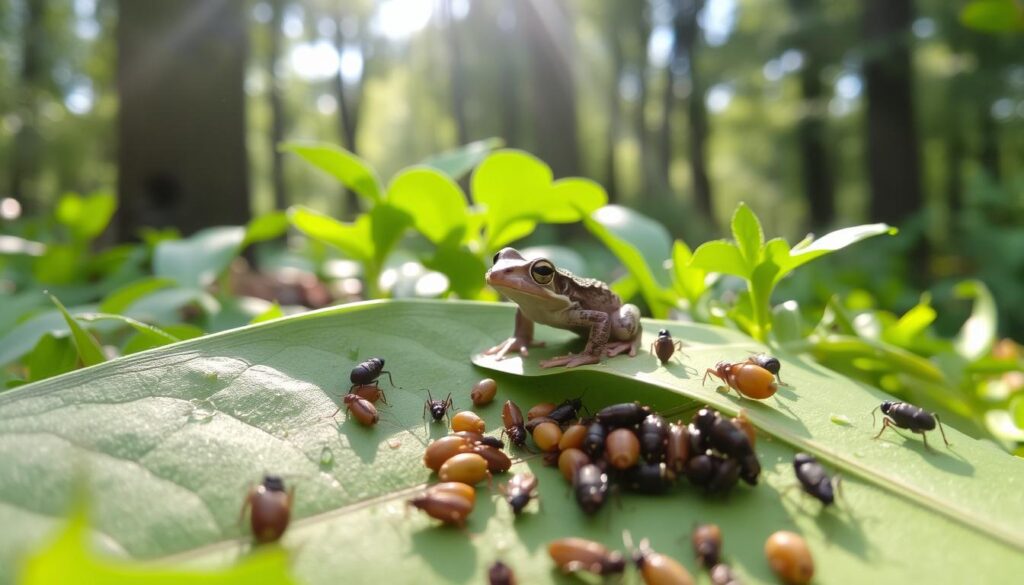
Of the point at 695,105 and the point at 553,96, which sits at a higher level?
the point at 553,96

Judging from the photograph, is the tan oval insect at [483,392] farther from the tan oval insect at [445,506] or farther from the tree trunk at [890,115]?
the tree trunk at [890,115]

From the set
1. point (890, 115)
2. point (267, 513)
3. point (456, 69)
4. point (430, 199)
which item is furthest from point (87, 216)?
point (456, 69)

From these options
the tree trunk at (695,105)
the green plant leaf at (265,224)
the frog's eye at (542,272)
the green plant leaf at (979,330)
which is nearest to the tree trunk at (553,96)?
the green plant leaf at (265,224)

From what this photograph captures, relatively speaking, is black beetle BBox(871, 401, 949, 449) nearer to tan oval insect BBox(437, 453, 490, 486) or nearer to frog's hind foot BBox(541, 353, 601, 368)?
frog's hind foot BBox(541, 353, 601, 368)

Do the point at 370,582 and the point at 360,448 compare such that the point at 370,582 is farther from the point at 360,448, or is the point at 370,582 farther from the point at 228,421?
the point at 228,421

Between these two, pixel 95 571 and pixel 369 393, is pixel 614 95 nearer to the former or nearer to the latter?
pixel 369 393
